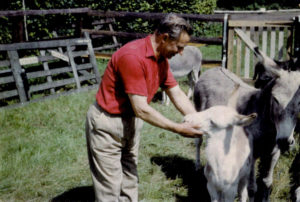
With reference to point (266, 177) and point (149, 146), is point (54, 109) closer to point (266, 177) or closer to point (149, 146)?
point (149, 146)

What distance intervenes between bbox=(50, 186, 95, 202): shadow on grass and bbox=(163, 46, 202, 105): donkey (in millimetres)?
4047

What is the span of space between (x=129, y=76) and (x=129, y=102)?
0.36 meters

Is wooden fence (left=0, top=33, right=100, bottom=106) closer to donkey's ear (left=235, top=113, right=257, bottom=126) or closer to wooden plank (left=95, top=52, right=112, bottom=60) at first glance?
wooden plank (left=95, top=52, right=112, bottom=60)

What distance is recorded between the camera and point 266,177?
4.17 metres

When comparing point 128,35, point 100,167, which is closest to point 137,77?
point 100,167

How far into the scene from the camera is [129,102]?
3236mm

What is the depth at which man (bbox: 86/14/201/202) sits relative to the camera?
2.97m

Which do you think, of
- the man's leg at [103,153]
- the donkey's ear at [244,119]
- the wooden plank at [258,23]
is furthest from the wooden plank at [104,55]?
the donkey's ear at [244,119]

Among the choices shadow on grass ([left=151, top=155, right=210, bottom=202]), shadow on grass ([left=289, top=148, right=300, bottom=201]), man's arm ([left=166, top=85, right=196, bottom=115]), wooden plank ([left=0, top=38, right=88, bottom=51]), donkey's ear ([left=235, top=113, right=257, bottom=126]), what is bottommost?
shadow on grass ([left=151, top=155, right=210, bottom=202])

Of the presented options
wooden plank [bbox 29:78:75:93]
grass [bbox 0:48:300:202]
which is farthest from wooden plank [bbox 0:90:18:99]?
grass [bbox 0:48:300:202]

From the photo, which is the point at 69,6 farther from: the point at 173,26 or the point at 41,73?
the point at 173,26

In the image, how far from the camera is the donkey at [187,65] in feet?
28.1

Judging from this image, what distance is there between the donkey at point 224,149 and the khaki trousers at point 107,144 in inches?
27.6

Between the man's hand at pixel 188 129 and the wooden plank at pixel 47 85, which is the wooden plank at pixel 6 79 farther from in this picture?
the man's hand at pixel 188 129
